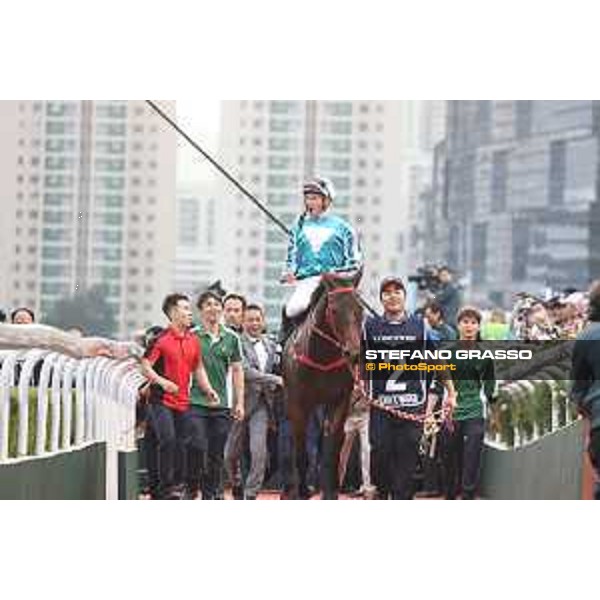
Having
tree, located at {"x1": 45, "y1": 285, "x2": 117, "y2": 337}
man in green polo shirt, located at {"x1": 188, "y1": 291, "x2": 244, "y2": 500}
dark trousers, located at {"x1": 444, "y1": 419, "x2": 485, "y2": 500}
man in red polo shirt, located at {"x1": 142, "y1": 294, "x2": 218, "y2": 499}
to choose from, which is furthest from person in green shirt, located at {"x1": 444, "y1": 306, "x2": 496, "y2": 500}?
tree, located at {"x1": 45, "y1": 285, "x2": 117, "y2": 337}

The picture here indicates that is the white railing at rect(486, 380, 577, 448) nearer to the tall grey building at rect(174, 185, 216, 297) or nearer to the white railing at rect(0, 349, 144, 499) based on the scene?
the tall grey building at rect(174, 185, 216, 297)

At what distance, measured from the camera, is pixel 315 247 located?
18.6 metres

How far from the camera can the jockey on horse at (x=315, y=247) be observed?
18562mm

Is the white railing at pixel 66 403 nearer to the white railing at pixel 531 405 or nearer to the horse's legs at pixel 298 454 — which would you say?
the horse's legs at pixel 298 454

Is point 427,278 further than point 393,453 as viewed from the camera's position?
No

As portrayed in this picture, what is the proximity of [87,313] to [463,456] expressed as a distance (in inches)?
63.1

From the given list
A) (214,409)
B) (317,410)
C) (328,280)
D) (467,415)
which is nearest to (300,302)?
(328,280)

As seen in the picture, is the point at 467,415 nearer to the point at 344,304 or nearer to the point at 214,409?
the point at 344,304

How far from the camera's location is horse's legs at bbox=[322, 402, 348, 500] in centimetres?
1875

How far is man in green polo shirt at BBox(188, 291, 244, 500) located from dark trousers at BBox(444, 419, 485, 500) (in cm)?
84

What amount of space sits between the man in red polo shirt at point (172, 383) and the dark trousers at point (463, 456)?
959 millimetres

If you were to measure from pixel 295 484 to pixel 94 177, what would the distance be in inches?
57.5

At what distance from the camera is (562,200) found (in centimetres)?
1869

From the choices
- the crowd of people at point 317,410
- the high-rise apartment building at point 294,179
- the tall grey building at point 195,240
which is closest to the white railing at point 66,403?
the crowd of people at point 317,410
